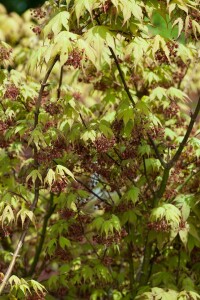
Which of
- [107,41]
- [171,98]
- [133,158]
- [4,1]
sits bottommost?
[4,1]

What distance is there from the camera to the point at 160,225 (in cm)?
419

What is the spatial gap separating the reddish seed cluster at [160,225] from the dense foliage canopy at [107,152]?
0.04 ft

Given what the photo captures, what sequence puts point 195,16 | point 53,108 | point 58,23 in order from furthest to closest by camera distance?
1. point 53,108
2. point 195,16
3. point 58,23

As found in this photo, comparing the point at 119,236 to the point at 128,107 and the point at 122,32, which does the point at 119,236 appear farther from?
the point at 122,32

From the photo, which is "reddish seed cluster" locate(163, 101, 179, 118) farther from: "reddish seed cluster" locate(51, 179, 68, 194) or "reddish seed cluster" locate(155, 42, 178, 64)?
"reddish seed cluster" locate(51, 179, 68, 194)

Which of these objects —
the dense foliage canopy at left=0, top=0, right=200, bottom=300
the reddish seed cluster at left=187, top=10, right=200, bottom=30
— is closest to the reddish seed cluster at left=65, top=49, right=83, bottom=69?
the dense foliage canopy at left=0, top=0, right=200, bottom=300

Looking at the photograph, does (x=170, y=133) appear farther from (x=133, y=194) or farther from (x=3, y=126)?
(x=3, y=126)

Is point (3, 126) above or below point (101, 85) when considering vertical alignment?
below

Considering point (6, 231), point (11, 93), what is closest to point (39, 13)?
point (11, 93)

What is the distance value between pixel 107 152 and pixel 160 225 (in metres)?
0.72

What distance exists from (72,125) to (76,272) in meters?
1.28

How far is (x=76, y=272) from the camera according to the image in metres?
4.75

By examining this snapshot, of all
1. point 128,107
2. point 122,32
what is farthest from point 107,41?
point 128,107

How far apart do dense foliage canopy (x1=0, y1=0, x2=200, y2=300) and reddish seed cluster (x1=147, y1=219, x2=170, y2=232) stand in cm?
1
